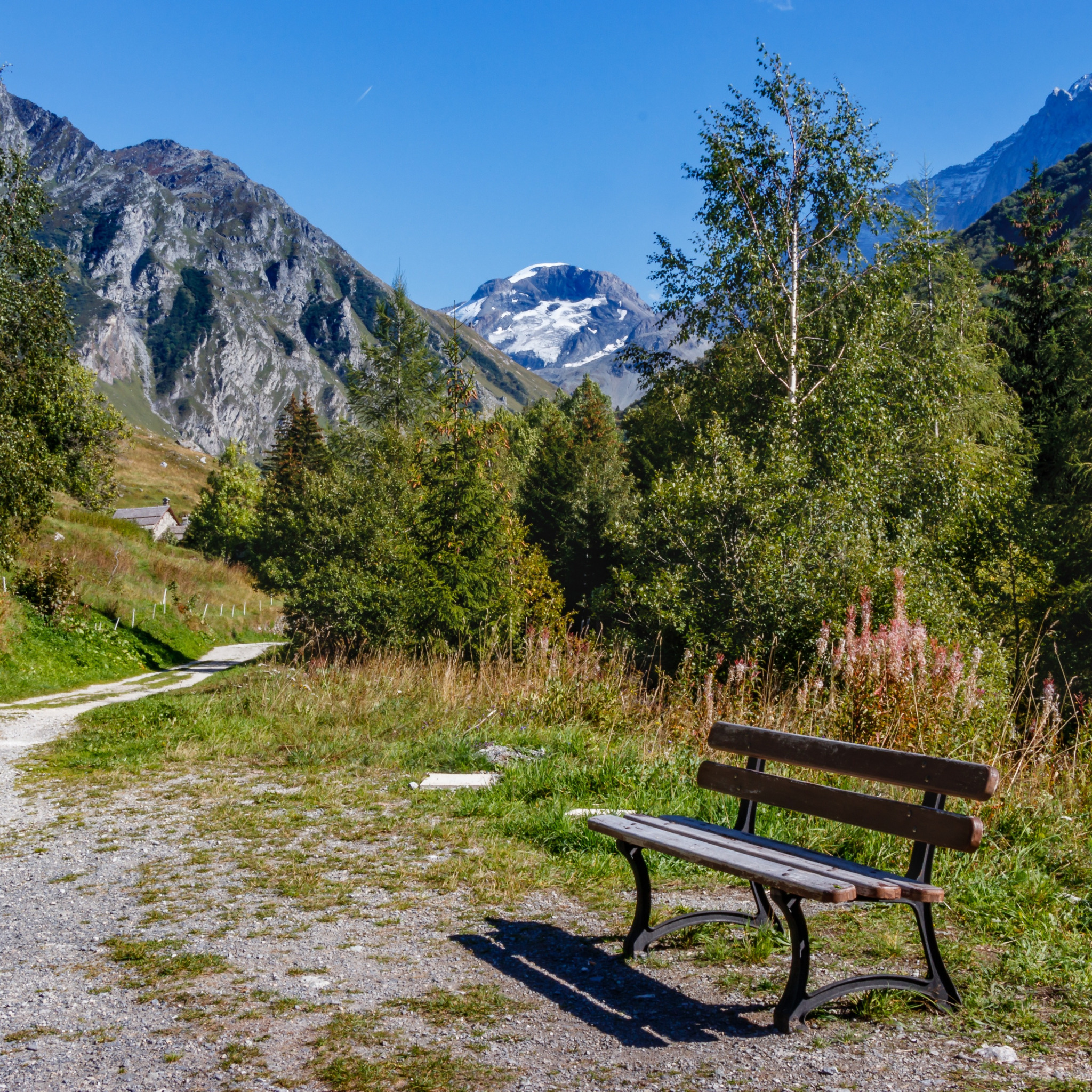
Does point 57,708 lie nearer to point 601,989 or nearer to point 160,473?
point 601,989

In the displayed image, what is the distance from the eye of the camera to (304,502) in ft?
107

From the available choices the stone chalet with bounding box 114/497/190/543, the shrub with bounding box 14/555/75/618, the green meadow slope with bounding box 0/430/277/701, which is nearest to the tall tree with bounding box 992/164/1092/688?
the green meadow slope with bounding box 0/430/277/701

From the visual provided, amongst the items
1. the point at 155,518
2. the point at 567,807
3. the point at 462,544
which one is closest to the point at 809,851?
the point at 567,807

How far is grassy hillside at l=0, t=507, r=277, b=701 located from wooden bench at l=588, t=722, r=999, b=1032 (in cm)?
1766

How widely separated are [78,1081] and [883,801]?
3.03 meters

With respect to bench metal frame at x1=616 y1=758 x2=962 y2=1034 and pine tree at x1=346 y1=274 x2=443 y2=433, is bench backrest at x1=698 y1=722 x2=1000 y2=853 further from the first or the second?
pine tree at x1=346 y1=274 x2=443 y2=433

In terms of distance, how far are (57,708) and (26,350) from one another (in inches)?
325

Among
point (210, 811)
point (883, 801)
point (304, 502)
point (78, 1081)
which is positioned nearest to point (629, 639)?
point (210, 811)

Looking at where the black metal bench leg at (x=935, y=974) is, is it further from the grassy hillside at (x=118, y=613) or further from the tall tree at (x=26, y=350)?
the tall tree at (x=26, y=350)

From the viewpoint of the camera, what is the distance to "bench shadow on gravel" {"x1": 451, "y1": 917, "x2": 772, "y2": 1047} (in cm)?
334

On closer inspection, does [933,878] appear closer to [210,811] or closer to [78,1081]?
Answer: [78,1081]

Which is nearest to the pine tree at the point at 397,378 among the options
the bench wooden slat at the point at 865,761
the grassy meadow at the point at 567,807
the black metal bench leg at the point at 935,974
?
the grassy meadow at the point at 567,807

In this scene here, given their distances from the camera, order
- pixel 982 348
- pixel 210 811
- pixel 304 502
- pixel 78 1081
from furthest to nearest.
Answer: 1. pixel 304 502
2. pixel 982 348
3. pixel 210 811
4. pixel 78 1081

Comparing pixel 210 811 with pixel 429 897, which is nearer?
pixel 429 897
